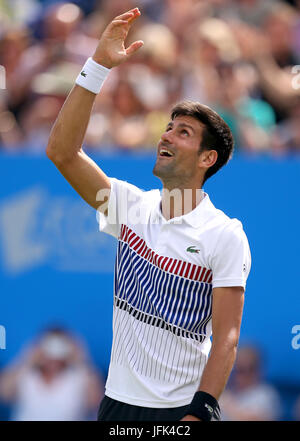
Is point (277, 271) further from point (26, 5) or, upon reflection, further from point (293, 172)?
point (26, 5)

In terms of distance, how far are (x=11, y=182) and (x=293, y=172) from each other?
7.17 feet

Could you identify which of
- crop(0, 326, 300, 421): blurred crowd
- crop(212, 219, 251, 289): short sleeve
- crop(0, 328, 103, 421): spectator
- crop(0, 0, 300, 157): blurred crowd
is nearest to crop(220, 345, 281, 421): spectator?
crop(0, 326, 300, 421): blurred crowd

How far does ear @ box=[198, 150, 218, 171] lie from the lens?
4055 millimetres

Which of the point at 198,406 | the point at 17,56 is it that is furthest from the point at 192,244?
the point at 17,56

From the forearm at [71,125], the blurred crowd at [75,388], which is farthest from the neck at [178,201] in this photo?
the blurred crowd at [75,388]

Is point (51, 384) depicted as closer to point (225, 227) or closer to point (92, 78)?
point (225, 227)

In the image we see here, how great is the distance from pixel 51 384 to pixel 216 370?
10.0ft

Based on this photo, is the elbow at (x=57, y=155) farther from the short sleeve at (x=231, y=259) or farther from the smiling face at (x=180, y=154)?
the short sleeve at (x=231, y=259)

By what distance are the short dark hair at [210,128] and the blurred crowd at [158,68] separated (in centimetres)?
265

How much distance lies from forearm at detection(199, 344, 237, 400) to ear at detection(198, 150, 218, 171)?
1.00m

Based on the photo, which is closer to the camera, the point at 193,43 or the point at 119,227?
the point at 119,227

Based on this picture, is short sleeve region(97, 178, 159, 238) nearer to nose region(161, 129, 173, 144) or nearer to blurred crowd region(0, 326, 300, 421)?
nose region(161, 129, 173, 144)

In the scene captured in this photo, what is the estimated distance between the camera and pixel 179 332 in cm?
376

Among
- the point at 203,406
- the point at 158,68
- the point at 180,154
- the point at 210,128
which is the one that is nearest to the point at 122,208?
the point at 180,154
